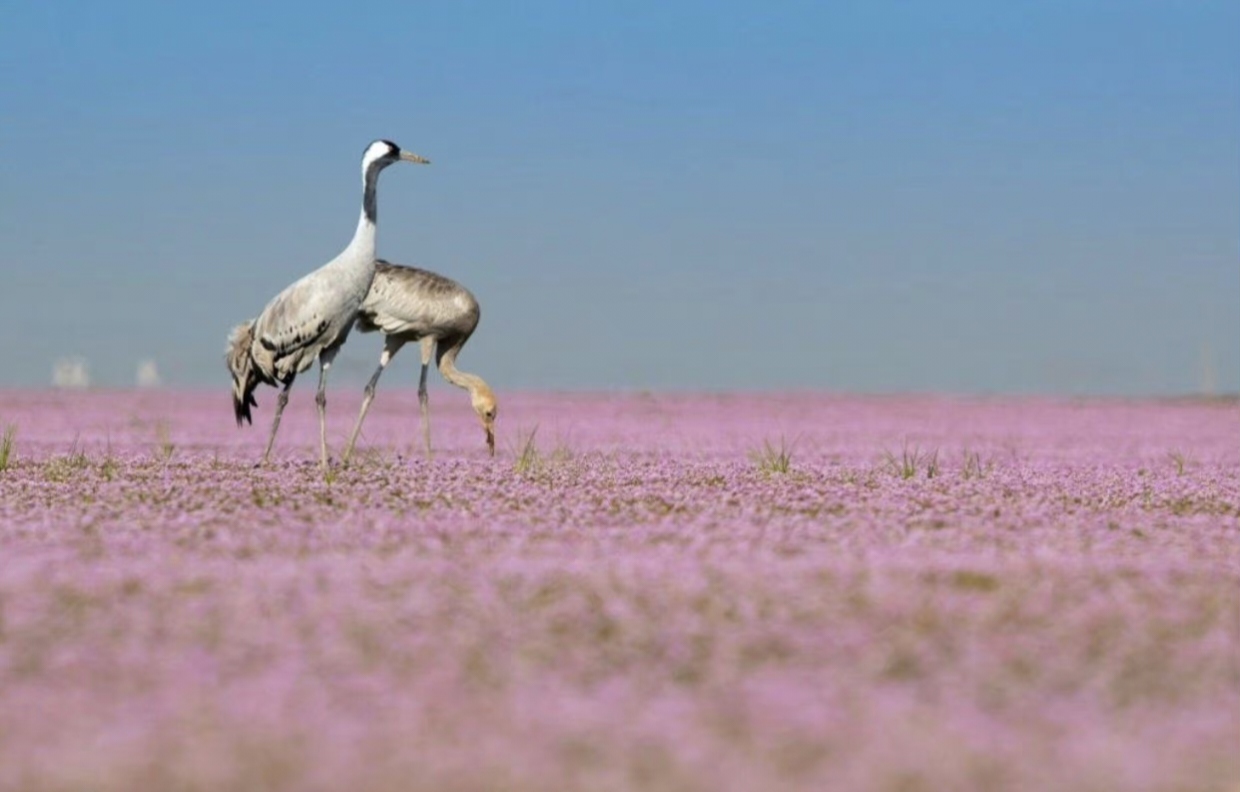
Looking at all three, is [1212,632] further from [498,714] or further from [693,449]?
[693,449]

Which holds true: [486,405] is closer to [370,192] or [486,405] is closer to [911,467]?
[370,192]

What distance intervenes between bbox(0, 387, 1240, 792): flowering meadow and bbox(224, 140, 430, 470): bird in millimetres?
2444

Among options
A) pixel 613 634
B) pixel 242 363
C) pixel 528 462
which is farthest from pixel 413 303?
pixel 613 634

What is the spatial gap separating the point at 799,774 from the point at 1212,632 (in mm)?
3561

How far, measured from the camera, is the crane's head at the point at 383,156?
19359mm

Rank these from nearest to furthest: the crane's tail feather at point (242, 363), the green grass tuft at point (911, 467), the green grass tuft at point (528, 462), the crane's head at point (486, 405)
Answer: the green grass tuft at point (911, 467) < the green grass tuft at point (528, 462) < the crane's tail feather at point (242, 363) < the crane's head at point (486, 405)

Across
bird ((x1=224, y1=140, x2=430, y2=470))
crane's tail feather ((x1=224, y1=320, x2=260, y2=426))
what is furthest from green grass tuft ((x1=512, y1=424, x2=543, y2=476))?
crane's tail feather ((x1=224, y1=320, x2=260, y2=426))

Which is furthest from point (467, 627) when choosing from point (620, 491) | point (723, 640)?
point (620, 491)

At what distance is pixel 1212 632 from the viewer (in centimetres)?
860

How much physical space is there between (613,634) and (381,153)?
12.1m

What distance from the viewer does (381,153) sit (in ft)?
63.6

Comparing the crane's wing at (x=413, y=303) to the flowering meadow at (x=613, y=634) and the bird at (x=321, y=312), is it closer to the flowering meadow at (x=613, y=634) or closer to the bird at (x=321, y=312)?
the bird at (x=321, y=312)

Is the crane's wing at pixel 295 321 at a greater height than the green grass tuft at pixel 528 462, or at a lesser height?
greater

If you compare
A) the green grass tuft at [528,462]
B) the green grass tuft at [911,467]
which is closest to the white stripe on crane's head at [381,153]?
the green grass tuft at [528,462]
